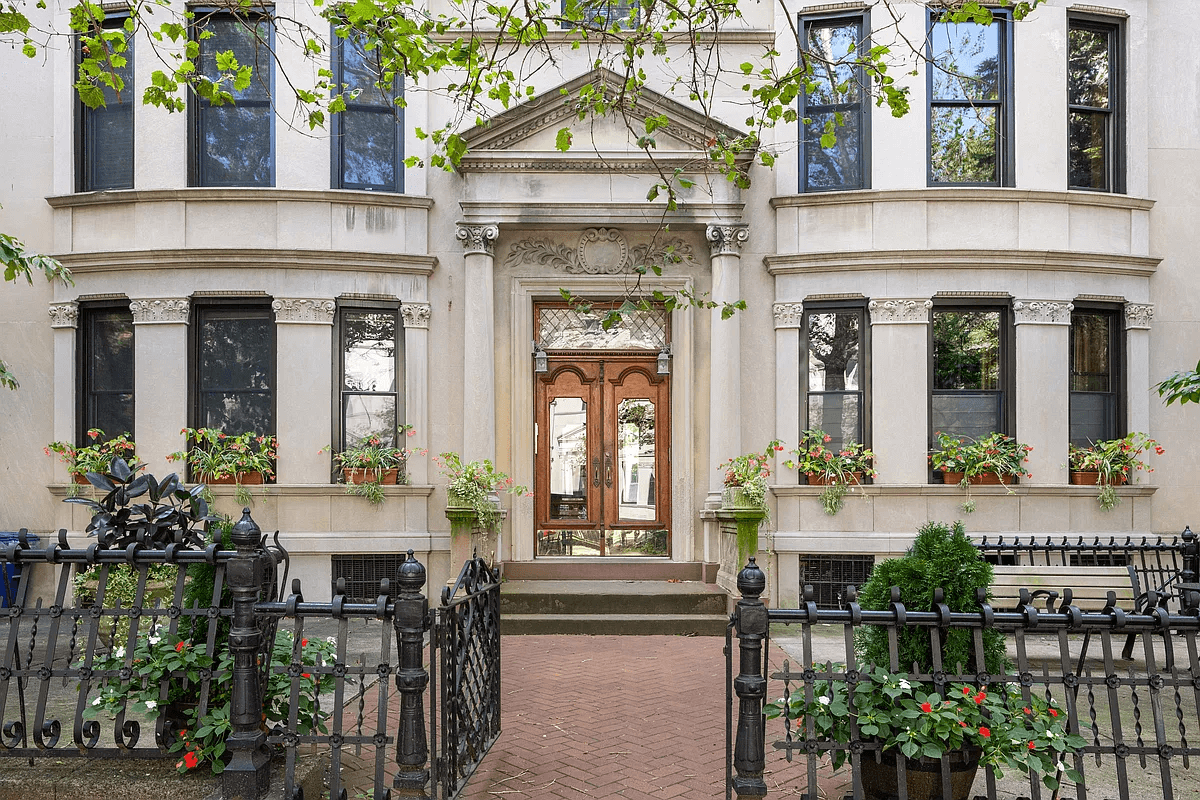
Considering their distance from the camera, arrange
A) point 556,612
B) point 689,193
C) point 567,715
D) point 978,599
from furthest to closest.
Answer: point 689,193
point 556,612
point 567,715
point 978,599

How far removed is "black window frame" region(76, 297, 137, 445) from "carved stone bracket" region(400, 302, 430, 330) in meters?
3.56

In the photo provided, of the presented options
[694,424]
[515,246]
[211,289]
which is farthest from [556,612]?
[211,289]

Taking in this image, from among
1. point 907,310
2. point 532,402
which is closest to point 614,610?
point 532,402

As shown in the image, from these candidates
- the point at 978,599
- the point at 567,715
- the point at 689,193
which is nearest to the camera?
the point at 978,599

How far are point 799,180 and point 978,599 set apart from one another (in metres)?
7.73

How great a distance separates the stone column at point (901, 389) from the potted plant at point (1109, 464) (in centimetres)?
190

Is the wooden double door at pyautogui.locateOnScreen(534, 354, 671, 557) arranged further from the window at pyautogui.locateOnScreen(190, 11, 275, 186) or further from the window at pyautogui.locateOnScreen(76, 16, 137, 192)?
the window at pyautogui.locateOnScreen(76, 16, 137, 192)

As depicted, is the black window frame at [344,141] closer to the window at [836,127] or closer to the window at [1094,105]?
the window at [836,127]

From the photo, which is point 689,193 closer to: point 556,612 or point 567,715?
point 556,612

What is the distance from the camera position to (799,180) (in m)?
10.8

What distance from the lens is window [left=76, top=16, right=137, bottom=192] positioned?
35.3 feet

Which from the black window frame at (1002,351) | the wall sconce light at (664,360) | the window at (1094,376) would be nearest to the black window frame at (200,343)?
the wall sconce light at (664,360)

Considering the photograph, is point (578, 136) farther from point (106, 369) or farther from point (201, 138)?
point (106, 369)

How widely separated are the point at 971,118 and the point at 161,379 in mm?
10850
